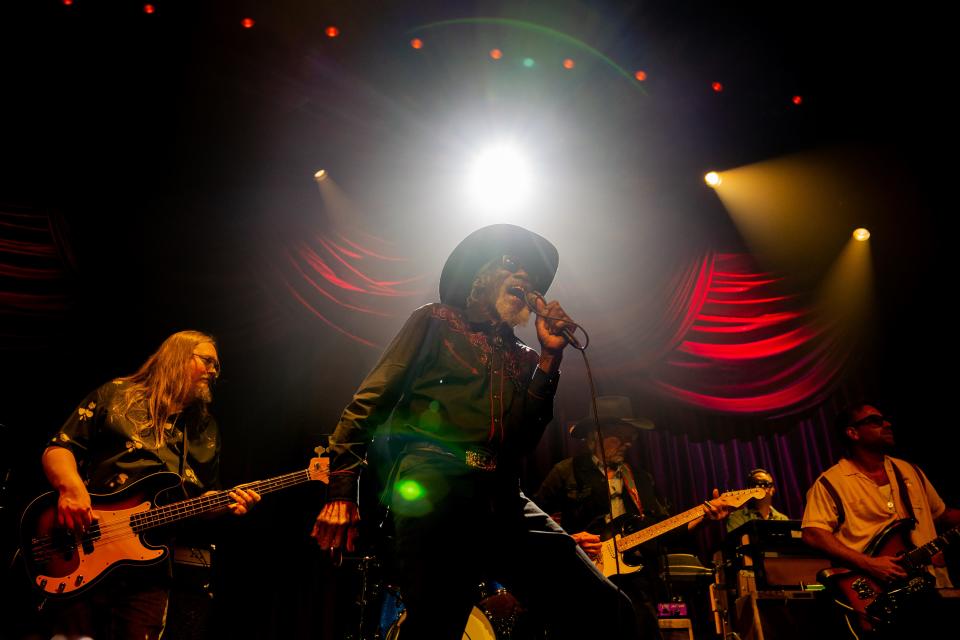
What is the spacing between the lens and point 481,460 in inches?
82.9

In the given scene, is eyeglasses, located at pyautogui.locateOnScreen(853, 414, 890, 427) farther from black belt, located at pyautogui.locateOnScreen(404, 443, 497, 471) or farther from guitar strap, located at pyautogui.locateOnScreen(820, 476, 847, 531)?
black belt, located at pyautogui.locateOnScreen(404, 443, 497, 471)

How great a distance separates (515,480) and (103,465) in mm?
2499

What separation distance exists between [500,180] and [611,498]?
158 inches

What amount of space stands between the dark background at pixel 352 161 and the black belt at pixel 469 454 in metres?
3.59

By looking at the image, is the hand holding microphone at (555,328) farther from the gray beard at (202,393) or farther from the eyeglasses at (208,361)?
the eyeglasses at (208,361)

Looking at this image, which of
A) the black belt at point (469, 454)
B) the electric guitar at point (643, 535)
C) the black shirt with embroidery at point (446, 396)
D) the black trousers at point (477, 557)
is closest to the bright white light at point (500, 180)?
the electric guitar at point (643, 535)

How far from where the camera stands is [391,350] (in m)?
2.32

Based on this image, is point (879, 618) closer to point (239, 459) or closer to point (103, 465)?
point (103, 465)

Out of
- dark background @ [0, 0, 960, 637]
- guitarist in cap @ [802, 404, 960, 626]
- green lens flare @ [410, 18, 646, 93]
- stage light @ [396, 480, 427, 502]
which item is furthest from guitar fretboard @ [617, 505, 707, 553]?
green lens flare @ [410, 18, 646, 93]

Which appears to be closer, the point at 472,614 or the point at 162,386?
the point at 162,386

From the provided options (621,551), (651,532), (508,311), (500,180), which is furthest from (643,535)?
(500,180)

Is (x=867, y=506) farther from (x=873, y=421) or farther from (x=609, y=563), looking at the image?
(x=609, y=563)

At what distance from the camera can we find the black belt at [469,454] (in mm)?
2072

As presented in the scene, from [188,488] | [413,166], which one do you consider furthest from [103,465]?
[413,166]
